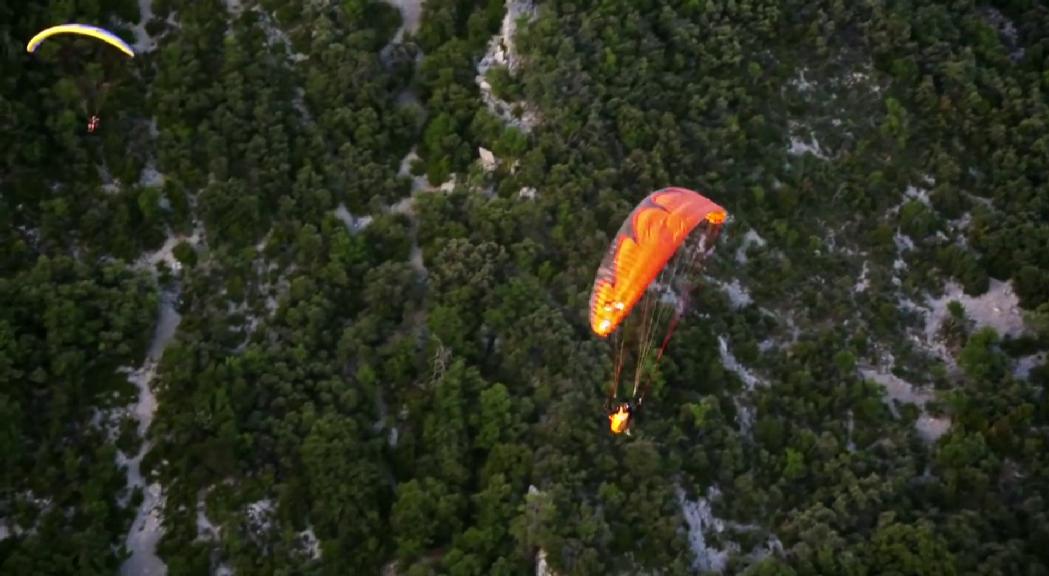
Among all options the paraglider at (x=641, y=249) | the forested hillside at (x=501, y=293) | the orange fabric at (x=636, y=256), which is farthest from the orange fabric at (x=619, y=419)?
the orange fabric at (x=636, y=256)

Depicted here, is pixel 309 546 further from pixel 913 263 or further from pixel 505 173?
pixel 913 263

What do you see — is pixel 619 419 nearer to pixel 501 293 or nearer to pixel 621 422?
pixel 621 422

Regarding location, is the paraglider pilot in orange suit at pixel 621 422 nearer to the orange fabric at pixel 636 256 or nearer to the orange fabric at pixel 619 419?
the orange fabric at pixel 619 419

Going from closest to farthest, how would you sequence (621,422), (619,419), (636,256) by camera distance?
(636,256) < (619,419) < (621,422)

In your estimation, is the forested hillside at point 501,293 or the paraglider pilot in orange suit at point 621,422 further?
the forested hillside at point 501,293

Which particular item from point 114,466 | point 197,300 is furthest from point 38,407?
point 197,300

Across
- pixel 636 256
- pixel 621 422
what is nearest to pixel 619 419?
pixel 621 422
